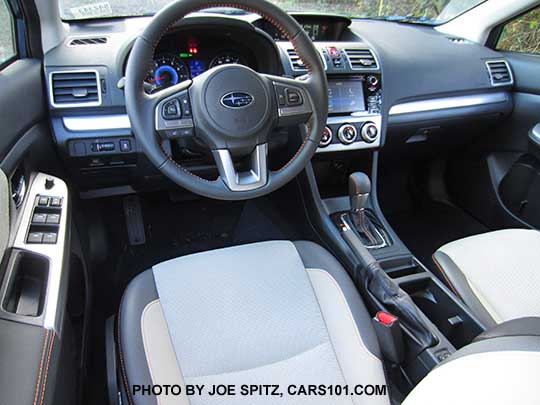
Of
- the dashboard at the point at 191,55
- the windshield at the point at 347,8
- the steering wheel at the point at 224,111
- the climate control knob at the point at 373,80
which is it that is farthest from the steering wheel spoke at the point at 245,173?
the climate control knob at the point at 373,80

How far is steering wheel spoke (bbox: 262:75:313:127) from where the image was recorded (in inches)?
46.0

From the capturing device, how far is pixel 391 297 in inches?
49.6

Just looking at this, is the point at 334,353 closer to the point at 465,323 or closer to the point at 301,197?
the point at 465,323

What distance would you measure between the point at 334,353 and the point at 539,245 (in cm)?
83

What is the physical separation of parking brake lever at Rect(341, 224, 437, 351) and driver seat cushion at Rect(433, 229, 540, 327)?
162 millimetres

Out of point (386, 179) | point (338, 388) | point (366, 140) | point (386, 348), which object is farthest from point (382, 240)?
point (386, 179)

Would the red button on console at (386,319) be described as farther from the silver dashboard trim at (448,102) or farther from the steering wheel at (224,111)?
the silver dashboard trim at (448,102)

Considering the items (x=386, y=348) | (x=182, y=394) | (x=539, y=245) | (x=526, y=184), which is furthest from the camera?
(x=526, y=184)

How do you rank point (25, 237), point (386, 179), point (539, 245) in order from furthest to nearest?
1. point (386, 179)
2. point (539, 245)
3. point (25, 237)

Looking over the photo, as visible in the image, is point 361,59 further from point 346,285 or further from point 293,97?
point 346,285

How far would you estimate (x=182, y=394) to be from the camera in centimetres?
85

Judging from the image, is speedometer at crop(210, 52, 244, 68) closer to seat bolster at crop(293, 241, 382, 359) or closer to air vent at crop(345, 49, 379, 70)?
air vent at crop(345, 49, 379, 70)

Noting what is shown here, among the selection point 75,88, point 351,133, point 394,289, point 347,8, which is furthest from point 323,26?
point 394,289

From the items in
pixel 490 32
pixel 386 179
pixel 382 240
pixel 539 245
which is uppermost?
pixel 490 32
